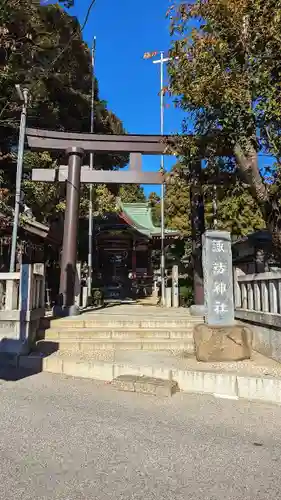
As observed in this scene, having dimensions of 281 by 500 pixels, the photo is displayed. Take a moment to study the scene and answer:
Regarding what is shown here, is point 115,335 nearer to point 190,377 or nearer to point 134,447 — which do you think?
point 190,377

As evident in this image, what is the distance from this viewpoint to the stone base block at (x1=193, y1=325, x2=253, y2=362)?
636 centimetres

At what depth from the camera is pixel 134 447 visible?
11.3ft

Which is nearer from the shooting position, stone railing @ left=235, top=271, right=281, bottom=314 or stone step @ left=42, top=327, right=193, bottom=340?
stone railing @ left=235, top=271, right=281, bottom=314

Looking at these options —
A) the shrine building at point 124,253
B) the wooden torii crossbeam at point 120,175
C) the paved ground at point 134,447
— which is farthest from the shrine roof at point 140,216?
the paved ground at point 134,447

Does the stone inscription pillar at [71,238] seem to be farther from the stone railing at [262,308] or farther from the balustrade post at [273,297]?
the balustrade post at [273,297]

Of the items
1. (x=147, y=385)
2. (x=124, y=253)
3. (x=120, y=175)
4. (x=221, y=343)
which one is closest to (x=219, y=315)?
(x=221, y=343)

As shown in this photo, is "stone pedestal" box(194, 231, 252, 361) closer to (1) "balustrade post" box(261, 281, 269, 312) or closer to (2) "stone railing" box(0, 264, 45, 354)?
(1) "balustrade post" box(261, 281, 269, 312)

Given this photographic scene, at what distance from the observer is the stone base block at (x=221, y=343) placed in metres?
6.36

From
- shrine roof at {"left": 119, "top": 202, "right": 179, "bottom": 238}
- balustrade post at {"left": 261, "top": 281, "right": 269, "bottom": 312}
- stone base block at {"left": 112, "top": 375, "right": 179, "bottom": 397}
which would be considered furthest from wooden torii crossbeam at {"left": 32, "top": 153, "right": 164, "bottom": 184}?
shrine roof at {"left": 119, "top": 202, "right": 179, "bottom": 238}

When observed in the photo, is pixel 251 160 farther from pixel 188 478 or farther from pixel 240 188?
pixel 188 478

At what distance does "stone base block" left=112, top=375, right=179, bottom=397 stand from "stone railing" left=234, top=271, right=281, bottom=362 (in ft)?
7.37

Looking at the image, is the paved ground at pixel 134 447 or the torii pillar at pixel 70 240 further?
the torii pillar at pixel 70 240

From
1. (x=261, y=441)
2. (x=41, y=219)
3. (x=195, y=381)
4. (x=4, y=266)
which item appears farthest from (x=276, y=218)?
(x=41, y=219)

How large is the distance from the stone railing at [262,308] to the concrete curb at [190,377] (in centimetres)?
140
